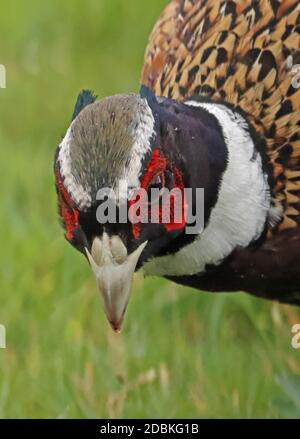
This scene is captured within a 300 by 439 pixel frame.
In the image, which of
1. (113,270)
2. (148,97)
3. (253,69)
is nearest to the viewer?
(113,270)

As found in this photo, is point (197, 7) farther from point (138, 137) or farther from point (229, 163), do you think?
point (138, 137)

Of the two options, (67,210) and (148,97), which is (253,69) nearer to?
(148,97)

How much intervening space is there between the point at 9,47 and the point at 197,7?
107 inches

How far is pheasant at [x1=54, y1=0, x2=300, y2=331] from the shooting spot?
3.00 metres

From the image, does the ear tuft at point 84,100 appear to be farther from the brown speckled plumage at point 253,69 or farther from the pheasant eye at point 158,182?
the brown speckled plumage at point 253,69

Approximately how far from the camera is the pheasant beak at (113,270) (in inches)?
118

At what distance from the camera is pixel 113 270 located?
3.03 m

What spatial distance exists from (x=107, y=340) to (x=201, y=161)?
138 cm

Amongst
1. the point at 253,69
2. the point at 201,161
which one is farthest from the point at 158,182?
the point at 253,69

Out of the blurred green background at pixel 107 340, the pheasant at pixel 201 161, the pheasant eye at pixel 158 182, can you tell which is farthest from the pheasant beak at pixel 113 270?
the blurred green background at pixel 107 340

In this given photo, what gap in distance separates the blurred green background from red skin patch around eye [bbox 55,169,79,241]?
3.20ft

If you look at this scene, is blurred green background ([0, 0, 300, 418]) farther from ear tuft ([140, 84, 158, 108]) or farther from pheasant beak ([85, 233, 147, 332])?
ear tuft ([140, 84, 158, 108])

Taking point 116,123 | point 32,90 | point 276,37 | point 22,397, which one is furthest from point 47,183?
point 116,123

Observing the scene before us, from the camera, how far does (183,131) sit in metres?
3.19
